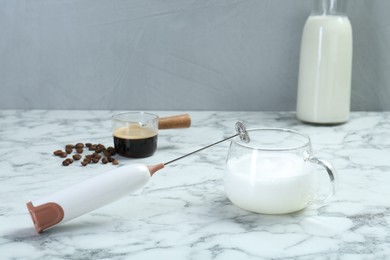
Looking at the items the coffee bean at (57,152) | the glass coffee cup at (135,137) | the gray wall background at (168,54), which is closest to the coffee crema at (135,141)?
the glass coffee cup at (135,137)

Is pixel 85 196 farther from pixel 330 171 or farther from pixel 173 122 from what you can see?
pixel 173 122

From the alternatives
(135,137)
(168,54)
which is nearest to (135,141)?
(135,137)

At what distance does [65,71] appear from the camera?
4.64 ft

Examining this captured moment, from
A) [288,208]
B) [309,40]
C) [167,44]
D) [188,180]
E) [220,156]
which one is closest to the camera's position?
[288,208]

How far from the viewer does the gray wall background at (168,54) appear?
54.2 inches

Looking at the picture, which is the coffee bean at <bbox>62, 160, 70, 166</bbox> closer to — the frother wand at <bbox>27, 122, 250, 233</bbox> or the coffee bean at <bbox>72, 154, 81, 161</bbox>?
the coffee bean at <bbox>72, 154, 81, 161</bbox>

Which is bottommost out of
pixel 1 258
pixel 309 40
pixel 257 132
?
pixel 1 258

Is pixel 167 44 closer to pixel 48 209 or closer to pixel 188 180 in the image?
pixel 188 180

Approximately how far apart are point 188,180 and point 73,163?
0.74ft

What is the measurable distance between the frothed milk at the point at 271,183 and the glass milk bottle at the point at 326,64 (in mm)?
522

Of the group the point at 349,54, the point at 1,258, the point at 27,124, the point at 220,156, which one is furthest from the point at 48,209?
the point at 349,54

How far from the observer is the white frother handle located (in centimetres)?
76

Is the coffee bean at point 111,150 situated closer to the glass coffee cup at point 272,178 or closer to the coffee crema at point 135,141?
the coffee crema at point 135,141

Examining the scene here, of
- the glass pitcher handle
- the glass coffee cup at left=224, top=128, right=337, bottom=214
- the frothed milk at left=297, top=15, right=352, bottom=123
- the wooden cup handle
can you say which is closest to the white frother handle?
the glass coffee cup at left=224, top=128, right=337, bottom=214
